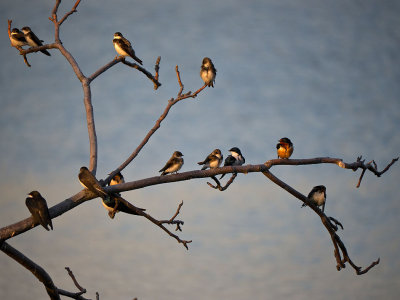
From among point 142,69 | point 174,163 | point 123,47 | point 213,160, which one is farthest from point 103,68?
point 123,47

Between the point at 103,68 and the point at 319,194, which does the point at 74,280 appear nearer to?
the point at 103,68

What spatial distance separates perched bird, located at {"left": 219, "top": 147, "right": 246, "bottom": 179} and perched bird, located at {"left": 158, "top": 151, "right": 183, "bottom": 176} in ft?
3.68

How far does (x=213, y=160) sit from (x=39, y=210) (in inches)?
223

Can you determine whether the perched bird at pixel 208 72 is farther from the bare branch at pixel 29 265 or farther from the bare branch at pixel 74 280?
the bare branch at pixel 29 265

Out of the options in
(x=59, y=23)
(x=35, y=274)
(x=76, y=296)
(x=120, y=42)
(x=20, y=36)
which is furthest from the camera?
(x=20, y=36)

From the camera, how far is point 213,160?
12.4 metres

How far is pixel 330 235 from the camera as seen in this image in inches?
338

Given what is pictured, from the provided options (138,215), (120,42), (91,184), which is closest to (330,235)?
(138,215)

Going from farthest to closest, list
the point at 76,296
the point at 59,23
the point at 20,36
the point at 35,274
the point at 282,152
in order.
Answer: the point at 20,36 < the point at 282,152 < the point at 59,23 < the point at 76,296 < the point at 35,274

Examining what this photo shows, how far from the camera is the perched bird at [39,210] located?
7.23 metres

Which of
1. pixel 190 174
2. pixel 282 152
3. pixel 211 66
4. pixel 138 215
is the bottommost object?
pixel 138 215

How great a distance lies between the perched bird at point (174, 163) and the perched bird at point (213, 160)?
58 centimetres

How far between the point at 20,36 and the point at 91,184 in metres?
9.71

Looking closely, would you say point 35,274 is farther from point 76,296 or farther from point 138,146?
point 138,146
